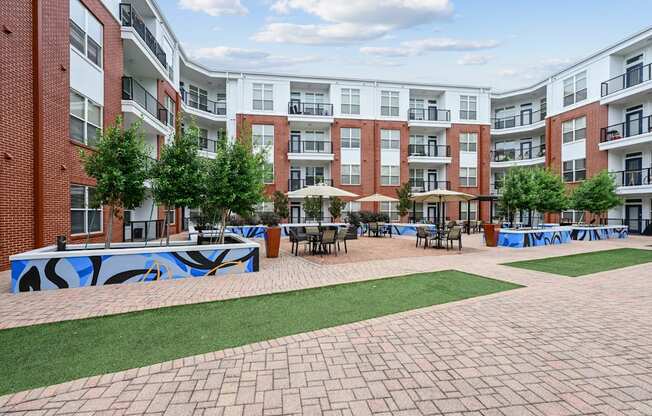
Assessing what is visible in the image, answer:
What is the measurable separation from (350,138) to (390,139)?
3.75 metres

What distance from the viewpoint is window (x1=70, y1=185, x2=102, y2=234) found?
1181 cm

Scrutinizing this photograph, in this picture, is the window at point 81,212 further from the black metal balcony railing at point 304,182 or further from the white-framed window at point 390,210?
the white-framed window at point 390,210

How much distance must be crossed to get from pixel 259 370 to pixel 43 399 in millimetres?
1897

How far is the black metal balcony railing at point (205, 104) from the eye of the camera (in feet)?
91.8

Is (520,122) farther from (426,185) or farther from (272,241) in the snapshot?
(272,241)

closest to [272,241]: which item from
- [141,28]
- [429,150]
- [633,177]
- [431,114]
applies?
[141,28]

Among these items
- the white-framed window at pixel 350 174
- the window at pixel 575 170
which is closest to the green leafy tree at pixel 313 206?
the white-framed window at pixel 350 174

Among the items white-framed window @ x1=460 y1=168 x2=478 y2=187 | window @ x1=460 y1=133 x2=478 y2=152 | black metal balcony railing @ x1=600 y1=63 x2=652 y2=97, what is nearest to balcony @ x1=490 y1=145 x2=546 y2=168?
white-framed window @ x1=460 y1=168 x2=478 y2=187

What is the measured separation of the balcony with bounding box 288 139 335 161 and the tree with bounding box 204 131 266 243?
58.9 ft

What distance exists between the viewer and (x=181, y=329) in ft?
15.6

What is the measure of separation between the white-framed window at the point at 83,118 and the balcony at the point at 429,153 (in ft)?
79.0

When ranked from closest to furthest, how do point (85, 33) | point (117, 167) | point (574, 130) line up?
point (117, 167) < point (85, 33) < point (574, 130)

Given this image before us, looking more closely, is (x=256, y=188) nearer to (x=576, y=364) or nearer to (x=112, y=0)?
(x=576, y=364)

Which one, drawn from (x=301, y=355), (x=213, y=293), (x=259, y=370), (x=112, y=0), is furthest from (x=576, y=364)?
(x=112, y=0)
